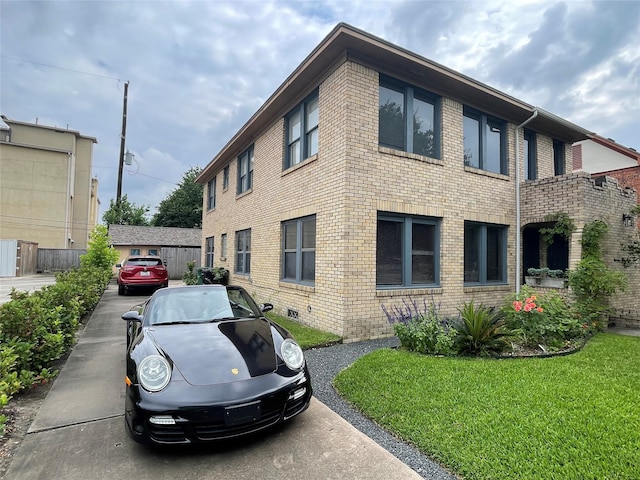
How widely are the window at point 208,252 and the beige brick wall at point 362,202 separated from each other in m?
7.72

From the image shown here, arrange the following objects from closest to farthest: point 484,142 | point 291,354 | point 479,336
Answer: point 291,354, point 479,336, point 484,142

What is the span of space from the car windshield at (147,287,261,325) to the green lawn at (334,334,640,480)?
63.7 inches

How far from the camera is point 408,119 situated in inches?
293

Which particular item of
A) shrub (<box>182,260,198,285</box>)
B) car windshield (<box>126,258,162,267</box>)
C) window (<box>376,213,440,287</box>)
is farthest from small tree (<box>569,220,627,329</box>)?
car windshield (<box>126,258,162,267</box>)

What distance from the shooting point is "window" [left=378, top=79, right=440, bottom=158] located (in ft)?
23.7

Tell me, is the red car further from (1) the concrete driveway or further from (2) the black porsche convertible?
(2) the black porsche convertible

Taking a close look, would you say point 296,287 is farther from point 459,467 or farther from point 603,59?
point 603,59

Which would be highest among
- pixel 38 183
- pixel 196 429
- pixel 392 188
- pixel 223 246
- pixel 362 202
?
pixel 38 183

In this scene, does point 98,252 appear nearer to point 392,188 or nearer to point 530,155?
point 392,188

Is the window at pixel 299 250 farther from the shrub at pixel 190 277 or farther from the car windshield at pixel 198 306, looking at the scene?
the shrub at pixel 190 277

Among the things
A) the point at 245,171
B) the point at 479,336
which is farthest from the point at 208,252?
the point at 479,336

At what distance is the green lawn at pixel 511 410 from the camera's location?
7.84 feet

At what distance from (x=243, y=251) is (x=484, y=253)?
7.86 metres

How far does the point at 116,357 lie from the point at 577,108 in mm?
21242
